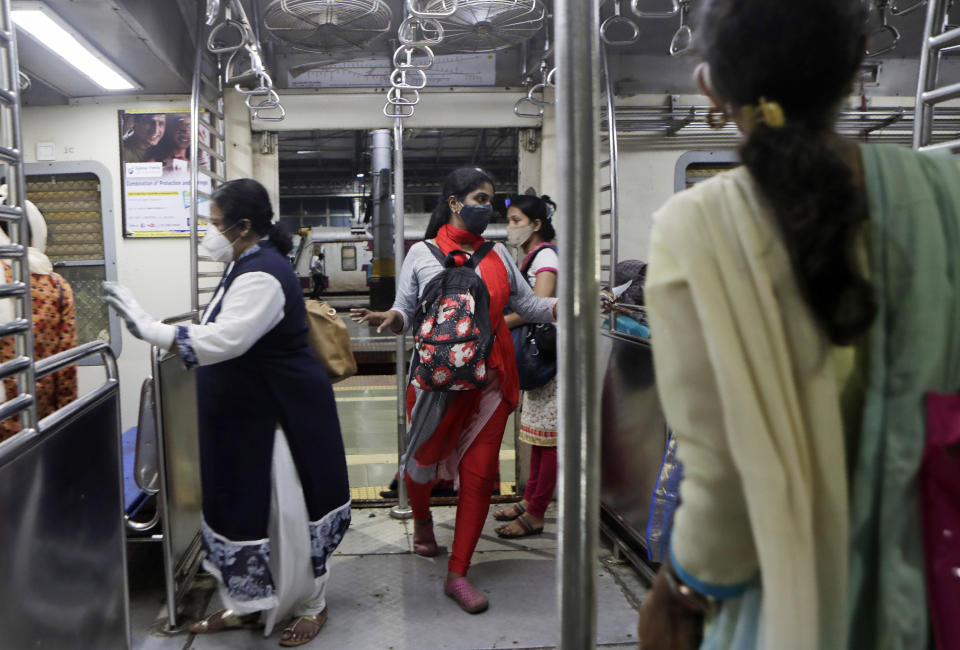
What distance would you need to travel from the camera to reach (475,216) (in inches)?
111

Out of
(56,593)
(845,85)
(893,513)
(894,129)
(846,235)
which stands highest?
(894,129)

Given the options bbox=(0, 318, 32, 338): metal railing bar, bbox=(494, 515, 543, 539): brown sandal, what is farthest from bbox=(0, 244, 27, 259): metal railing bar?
bbox=(494, 515, 543, 539): brown sandal

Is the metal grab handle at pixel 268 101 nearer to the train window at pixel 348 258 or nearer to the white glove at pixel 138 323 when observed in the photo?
the white glove at pixel 138 323

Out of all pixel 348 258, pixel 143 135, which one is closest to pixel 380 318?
pixel 143 135

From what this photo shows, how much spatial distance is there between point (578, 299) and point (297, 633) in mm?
2176

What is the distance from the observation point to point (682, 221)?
0.80 metres

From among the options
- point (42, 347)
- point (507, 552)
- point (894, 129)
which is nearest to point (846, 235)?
point (42, 347)

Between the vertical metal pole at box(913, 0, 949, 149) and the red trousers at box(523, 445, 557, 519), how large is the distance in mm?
2134

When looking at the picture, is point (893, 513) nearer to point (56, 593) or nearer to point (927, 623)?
point (927, 623)

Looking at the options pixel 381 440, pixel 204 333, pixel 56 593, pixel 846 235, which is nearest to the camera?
pixel 846 235

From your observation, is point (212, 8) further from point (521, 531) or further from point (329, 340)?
point (521, 531)

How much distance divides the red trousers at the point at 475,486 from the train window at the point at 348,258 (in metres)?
13.1

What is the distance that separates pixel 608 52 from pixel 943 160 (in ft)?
12.8

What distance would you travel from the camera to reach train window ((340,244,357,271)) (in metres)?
15.5
